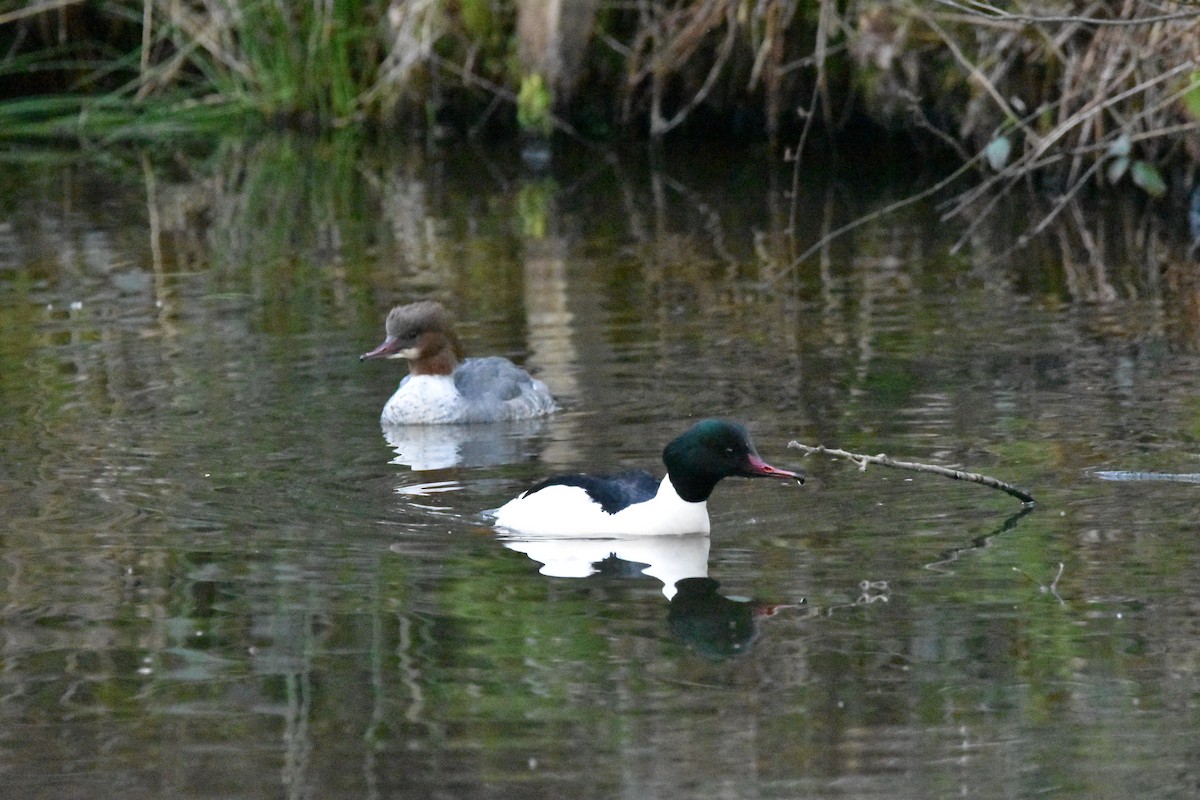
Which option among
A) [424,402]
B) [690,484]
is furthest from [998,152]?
[690,484]

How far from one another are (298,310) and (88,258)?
2857 mm

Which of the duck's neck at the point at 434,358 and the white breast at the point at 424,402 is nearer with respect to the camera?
the white breast at the point at 424,402

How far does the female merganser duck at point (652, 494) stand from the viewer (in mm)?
7488

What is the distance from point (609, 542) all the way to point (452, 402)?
259 cm

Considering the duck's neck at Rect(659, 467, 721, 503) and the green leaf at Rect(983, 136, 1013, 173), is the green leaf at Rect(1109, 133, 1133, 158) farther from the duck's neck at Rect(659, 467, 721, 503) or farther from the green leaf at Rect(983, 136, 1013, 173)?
the duck's neck at Rect(659, 467, 721, 503)

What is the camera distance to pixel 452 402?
1008cm

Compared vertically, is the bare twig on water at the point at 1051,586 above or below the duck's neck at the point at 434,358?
below

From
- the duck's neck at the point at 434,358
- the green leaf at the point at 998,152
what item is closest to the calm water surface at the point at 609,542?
the duck's neck at the point at 434,358

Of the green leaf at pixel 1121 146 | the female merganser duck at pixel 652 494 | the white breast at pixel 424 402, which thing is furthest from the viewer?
the green leaf at pixel 1121 146

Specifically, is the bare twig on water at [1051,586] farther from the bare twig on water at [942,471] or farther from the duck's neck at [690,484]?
the duck's neck at [690,484]

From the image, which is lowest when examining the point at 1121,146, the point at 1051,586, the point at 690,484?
the point at 1051,586

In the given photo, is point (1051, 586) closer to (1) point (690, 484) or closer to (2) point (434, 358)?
(1) point (690, 484)

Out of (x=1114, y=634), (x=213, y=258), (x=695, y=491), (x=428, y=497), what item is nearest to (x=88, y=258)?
(x=213, y=258)

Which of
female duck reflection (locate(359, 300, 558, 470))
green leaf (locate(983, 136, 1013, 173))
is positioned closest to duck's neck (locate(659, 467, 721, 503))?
female duck reflection (locate(359, 300, 558, 470))
